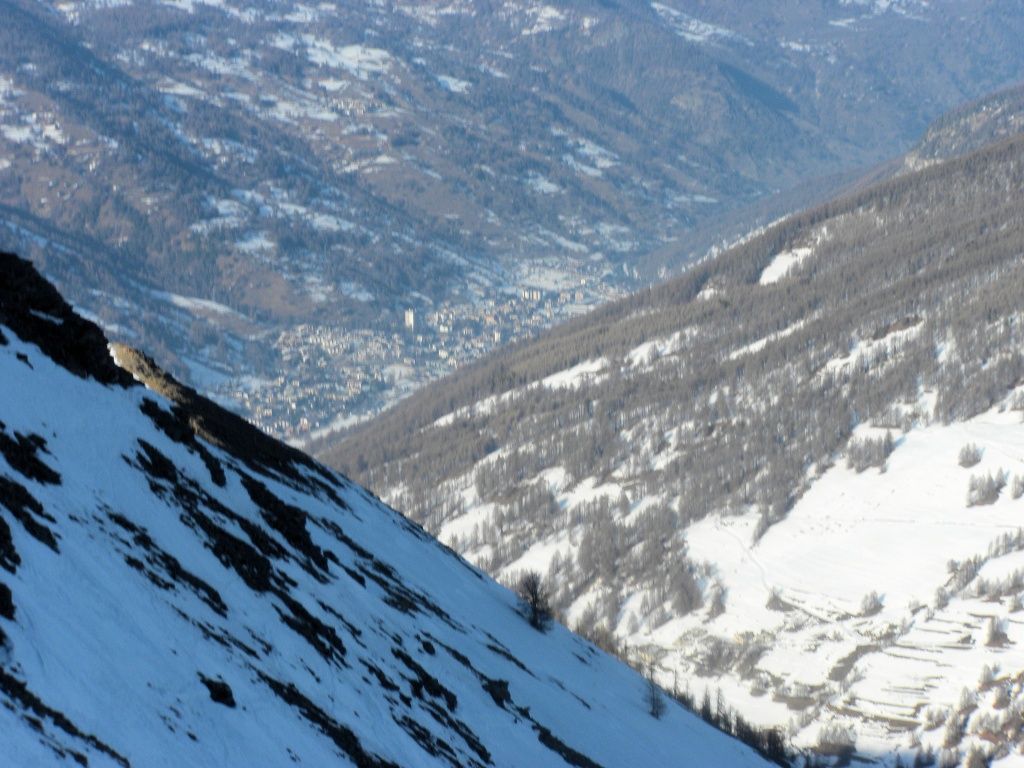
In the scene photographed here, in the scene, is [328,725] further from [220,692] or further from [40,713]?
[40,713]

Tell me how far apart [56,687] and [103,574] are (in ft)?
27.2

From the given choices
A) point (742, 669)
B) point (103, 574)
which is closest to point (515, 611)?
point (103, 574)

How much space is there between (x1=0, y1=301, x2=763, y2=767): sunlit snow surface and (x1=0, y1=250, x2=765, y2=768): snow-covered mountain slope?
0.12 metres

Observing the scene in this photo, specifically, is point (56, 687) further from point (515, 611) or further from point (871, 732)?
point (871, 732)

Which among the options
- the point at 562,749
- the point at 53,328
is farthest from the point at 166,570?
the point at 562,749

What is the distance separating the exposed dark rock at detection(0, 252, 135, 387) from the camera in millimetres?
58719

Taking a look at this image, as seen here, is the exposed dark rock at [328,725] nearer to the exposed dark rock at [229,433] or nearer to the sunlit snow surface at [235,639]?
the sunlit snow surface at [235,639]

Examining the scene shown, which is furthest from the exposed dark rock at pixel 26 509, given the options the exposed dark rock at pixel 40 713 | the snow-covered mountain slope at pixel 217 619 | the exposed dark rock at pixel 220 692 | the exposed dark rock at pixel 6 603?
the exposed dark rock at pixel 40 713

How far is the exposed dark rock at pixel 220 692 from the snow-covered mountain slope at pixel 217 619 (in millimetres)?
59

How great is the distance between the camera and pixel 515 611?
87375 millimetres

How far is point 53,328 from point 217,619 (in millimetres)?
24124

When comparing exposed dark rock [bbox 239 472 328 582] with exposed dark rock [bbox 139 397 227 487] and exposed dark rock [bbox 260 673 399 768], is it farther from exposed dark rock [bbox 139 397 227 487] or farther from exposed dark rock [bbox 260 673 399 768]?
exposed dark rock [bbox 260 673 399 768]

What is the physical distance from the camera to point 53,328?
201 feet

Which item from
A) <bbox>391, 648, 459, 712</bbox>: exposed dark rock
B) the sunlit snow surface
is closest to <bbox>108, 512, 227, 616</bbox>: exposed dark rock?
the sunlit snow surface
